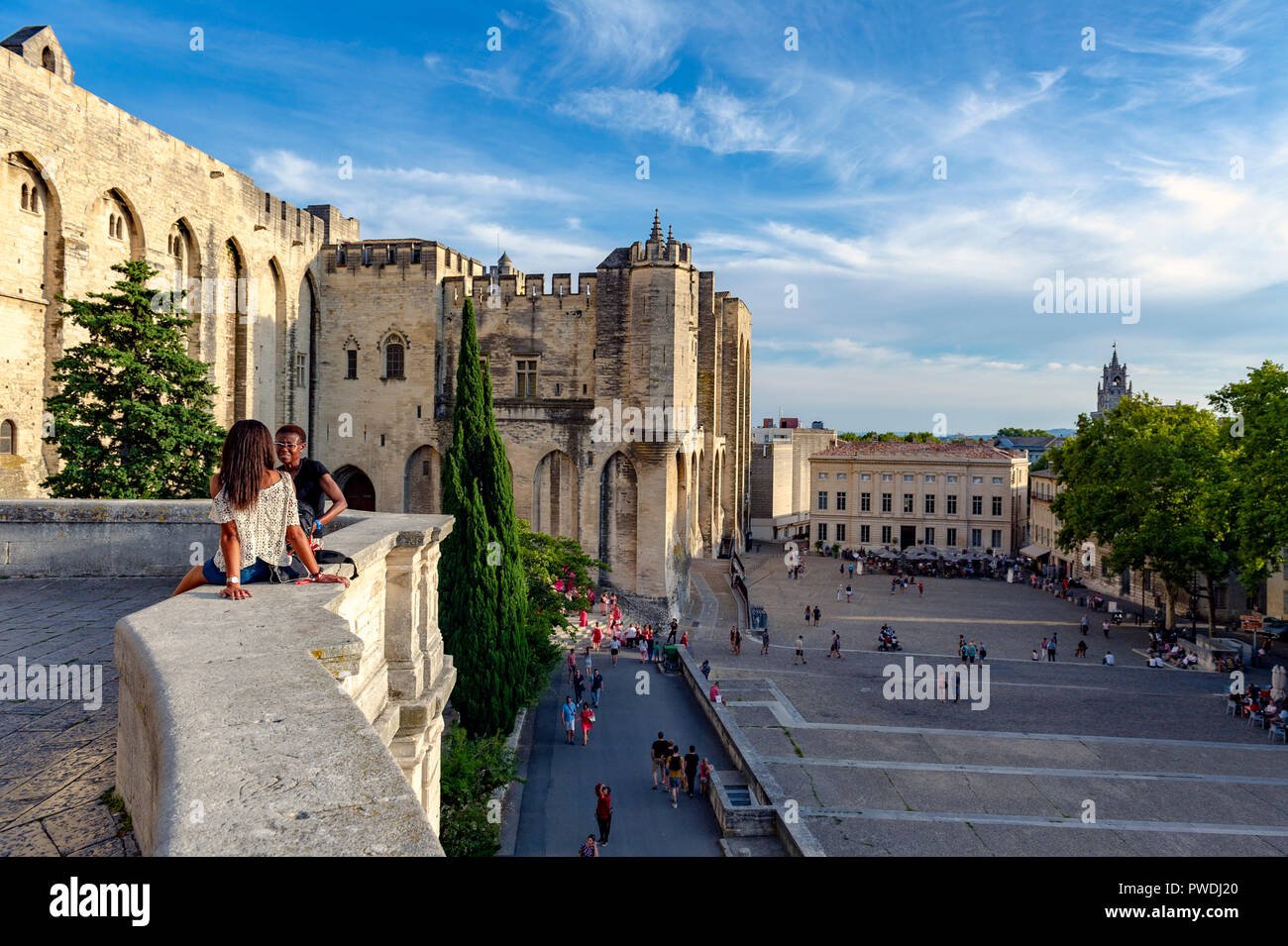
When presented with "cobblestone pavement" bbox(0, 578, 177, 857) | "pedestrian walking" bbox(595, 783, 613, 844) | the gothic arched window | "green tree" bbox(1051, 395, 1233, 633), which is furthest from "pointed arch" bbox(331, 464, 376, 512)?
"green tree" bbox(1051, 395, 1233, 633)

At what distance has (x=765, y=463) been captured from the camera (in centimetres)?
6888

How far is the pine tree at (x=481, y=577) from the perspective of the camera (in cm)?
1784

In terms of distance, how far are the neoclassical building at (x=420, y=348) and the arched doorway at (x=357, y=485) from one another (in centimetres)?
10

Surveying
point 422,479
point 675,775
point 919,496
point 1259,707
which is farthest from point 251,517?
point 919,496

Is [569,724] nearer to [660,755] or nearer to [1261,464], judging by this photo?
[660,755]

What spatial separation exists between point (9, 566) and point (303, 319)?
101 ft

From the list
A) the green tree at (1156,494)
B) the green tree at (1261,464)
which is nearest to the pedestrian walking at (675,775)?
the green tree at (1261,464)

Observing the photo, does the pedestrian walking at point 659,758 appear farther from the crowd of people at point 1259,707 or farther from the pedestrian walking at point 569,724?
the crowd of people at point 1259,707

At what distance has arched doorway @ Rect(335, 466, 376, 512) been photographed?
38438 millimetres

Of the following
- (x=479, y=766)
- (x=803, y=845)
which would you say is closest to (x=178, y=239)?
(x=479, y=766)

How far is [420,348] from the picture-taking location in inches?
1474

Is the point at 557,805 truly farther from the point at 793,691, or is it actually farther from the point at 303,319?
the point at 303,319

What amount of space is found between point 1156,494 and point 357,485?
34488 millimetres

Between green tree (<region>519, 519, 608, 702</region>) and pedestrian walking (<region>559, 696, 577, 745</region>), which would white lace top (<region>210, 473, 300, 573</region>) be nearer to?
pedestrian walking (<region>559, 696, 577, 745</region>)
